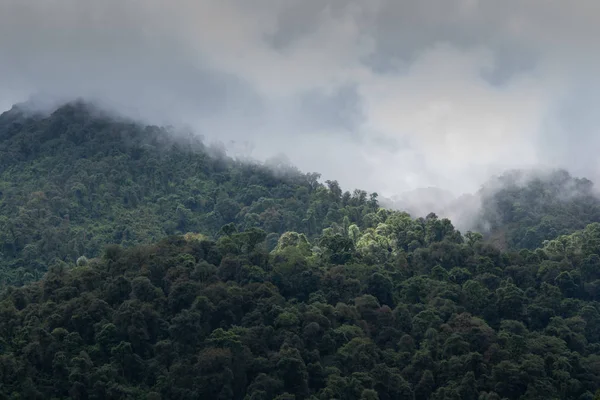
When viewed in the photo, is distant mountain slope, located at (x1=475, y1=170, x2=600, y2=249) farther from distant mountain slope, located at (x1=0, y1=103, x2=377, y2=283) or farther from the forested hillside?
the forested hillside

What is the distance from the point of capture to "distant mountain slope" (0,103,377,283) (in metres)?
80.4

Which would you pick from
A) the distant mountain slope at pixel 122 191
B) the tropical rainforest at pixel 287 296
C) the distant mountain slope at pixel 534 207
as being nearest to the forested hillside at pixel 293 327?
the tropical rainforest at pixel 287 296

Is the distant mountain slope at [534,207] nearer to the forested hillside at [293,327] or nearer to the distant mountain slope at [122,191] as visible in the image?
the distant mountain slope at [122,191]

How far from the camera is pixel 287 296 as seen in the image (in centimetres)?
6378

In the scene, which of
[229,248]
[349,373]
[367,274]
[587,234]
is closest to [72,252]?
[229,248]

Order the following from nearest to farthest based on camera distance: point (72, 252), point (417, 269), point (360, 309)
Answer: point (360, 309)
point (417, 269)
point (72, 252)

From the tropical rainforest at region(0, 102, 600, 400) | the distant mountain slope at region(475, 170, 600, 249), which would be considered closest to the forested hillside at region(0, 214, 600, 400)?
the tropical rainforest at region(0, 102, 600, 400)

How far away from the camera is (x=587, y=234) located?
2894 inches

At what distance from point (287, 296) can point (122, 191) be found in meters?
28.1

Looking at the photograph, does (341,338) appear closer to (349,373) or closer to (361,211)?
(349,373)

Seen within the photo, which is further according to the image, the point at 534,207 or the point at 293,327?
the point at 534,207

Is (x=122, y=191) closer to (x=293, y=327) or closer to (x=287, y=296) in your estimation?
(x=287, y=296)

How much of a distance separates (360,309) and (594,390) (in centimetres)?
1309

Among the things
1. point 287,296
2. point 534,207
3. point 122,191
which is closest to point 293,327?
point 287,296
